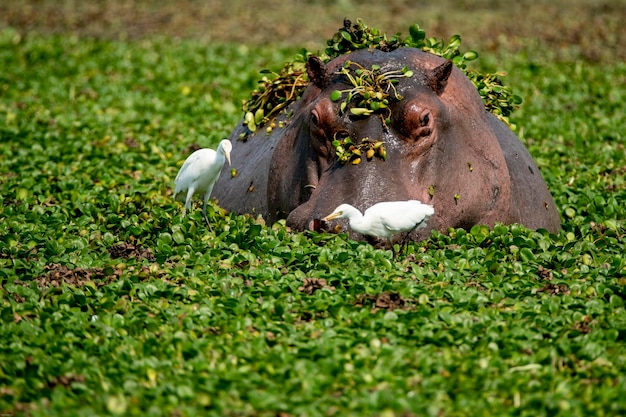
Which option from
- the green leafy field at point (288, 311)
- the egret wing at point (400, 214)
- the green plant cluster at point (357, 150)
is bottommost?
the green leafy field at point (288, 311)

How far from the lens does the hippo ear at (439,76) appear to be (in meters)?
7.50

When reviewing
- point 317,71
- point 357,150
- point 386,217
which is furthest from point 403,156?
point 317,71

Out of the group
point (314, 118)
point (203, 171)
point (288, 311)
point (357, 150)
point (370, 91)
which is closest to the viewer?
point (288, 311)

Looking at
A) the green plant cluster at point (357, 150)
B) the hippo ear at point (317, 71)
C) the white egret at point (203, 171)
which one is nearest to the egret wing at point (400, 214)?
the green plant cluster at point (357, 150)

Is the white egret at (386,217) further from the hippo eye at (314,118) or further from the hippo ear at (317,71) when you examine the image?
the hippo ear at (317,71)

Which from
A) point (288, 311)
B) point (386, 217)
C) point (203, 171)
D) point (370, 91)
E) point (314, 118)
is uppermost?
point (370, 91)

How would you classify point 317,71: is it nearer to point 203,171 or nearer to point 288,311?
point 203,171

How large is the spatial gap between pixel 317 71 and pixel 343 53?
0.81 m

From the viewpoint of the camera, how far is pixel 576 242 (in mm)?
7477

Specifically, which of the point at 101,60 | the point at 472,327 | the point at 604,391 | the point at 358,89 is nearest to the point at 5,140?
the point at 101,60

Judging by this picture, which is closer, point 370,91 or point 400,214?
point 400,214

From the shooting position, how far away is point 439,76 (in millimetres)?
7520

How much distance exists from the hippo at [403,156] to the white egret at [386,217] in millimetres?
214

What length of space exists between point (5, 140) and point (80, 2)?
1036 centimetres
